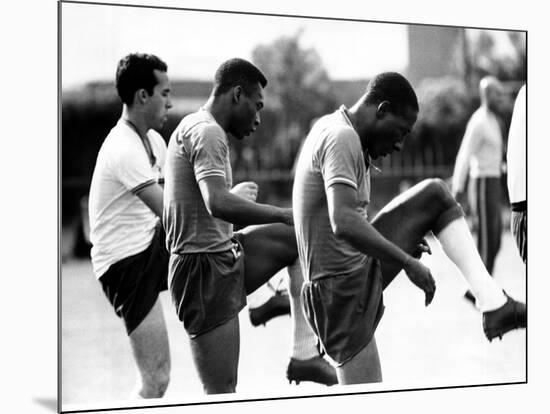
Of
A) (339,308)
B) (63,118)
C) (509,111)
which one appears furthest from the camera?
(509,111)

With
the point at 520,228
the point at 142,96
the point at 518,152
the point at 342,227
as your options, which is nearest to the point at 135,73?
the point at 142,96

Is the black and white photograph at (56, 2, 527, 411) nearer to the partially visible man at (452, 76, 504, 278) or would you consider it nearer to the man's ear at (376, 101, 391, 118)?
the man's ear at (376, 101, 391, 118)

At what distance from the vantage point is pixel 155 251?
4680 mm

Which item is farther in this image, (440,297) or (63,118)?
(440,297)

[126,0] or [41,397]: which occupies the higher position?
[126,0]

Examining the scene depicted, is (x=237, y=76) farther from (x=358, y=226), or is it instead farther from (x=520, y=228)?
(x=520, y=228)

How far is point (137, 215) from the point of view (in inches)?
182

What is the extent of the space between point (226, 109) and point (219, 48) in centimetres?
35

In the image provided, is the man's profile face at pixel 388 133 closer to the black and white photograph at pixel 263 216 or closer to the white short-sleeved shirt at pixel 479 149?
the black and white photograph at pixel 263 216

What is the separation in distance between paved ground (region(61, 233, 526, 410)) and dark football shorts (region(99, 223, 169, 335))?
55mm

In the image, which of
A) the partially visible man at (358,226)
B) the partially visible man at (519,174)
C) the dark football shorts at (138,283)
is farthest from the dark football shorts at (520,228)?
the dark football shorts at (138,283)

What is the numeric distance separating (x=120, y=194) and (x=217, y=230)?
0.51 metres

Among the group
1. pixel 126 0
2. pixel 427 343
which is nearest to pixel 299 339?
pixel 427 343

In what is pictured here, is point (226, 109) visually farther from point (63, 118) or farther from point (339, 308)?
point (339, 308)
